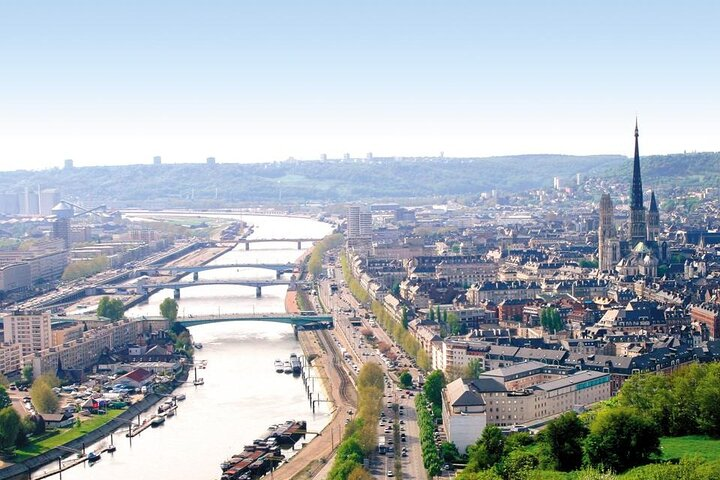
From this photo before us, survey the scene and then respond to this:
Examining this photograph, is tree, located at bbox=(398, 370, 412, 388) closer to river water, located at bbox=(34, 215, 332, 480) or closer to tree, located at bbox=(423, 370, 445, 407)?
tree, located at bbox=(423, 370, 445, 407)

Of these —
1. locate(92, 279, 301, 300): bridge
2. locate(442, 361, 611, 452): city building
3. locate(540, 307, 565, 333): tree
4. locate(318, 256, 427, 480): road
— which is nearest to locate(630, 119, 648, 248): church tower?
locate(318, 256, 427, 480): road

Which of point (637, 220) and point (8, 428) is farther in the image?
point (637, 220)

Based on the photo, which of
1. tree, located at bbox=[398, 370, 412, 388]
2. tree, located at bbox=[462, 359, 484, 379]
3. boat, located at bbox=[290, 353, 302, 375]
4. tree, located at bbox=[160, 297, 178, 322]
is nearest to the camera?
tree, located at bbox=[462, 359, 484, 379]

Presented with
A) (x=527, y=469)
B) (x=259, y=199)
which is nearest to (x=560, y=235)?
(x=527, y=469)

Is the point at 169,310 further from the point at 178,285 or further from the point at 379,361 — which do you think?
the point at 178,285

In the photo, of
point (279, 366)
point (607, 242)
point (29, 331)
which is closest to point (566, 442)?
point (279, 366)

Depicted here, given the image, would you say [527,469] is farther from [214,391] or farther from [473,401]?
[214,391]
